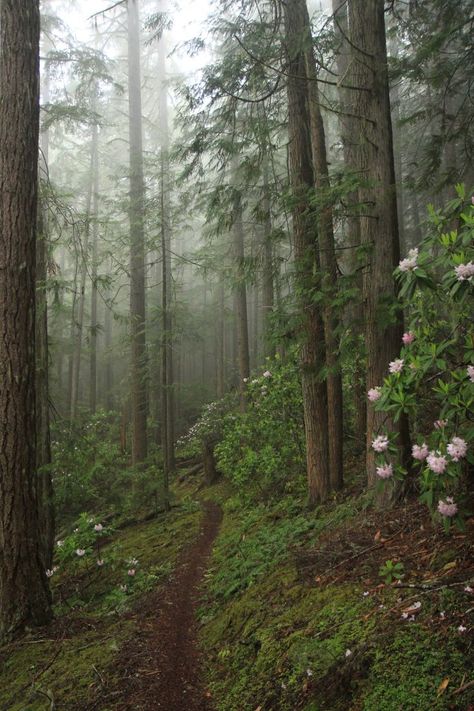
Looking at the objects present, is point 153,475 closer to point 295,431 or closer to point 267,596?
point 295,431

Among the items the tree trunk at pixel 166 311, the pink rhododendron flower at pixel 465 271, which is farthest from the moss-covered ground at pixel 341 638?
the tree trunk at pixel 166 311

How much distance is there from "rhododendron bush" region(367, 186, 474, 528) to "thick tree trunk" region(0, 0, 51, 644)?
371 cm

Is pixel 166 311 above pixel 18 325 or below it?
above

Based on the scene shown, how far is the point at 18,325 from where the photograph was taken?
198 inches

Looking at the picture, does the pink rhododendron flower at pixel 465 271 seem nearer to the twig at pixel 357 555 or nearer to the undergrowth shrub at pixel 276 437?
the twig at pixel 357 555

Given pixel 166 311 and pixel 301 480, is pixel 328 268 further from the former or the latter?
pixel 166 311

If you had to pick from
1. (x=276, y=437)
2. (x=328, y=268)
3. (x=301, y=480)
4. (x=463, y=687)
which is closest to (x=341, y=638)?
(x=463, y=687)

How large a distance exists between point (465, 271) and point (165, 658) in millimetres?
4108

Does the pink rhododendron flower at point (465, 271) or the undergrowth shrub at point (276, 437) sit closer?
the pink rhododendron flower at point (465, 271)

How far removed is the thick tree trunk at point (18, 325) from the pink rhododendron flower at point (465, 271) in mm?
4302

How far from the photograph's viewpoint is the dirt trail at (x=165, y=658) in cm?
355

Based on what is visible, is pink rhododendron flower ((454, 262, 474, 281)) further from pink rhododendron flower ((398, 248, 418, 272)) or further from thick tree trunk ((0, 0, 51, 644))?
thick tree trunk ((0, 0, 51, 644))

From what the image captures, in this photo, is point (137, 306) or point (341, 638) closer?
point (341, 638)

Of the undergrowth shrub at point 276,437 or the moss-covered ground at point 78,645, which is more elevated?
the undergrowth shrub at point 276,437
